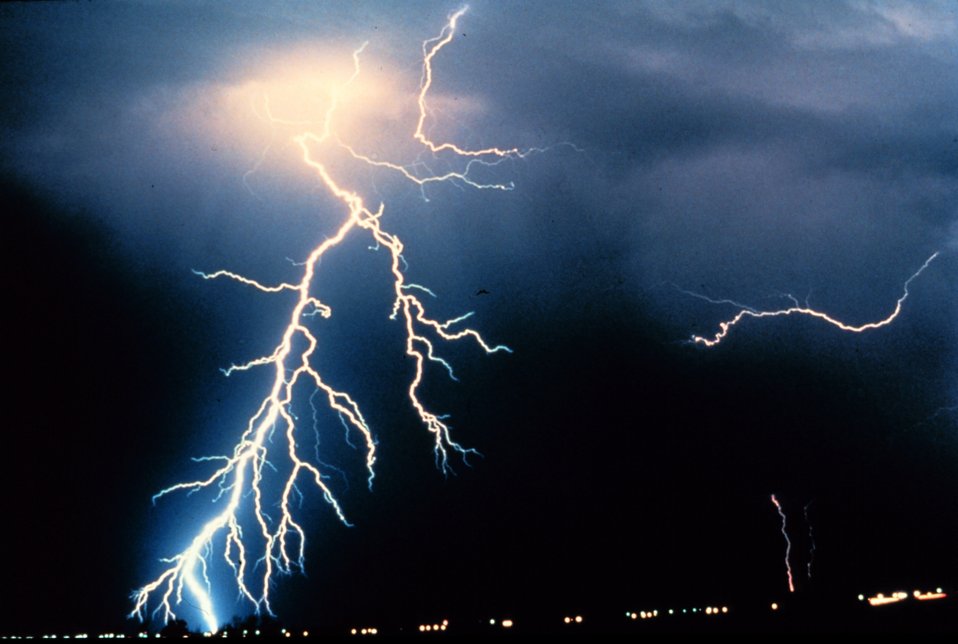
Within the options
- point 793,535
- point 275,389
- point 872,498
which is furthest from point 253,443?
point 872,498

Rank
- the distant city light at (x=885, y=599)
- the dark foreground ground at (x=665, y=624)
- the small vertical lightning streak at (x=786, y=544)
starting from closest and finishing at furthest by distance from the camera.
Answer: the dark foreground ground at (x=665, y=624) → the distant city light at (x=885, y=599) → the small vertical lightning streak at (x=786, y=544)

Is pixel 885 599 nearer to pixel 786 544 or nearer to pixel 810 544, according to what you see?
pixel 810 544

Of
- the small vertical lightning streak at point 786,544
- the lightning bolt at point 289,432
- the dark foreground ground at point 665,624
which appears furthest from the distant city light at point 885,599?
the lightning bolt at point 289,432

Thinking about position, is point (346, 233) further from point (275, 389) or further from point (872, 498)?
point (872, 498)

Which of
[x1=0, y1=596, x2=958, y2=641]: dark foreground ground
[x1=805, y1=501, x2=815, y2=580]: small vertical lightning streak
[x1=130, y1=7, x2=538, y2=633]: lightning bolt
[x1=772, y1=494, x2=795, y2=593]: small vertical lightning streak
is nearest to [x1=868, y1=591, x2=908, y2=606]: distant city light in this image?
[x1=0, y1=596, x2=958, y2=641]: dark foreground ground

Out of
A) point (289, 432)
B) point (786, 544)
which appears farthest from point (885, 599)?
point (289, 432)

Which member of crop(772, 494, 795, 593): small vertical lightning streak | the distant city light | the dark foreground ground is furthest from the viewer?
crop(772, 494, 795, 593): small vertical lightning streak

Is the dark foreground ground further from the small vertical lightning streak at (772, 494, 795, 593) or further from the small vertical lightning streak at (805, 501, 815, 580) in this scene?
the small vertical lightning streak at (805, 501, 815, 580)

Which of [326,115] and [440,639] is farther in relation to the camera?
[326,115]

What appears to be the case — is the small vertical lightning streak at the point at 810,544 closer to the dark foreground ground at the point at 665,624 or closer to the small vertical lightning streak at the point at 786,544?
the small vertical lightning streak at the point at 786,544

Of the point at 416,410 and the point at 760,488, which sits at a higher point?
the point at 416,410

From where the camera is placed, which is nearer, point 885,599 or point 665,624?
point 665,624
